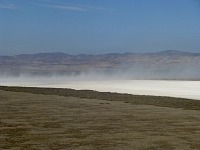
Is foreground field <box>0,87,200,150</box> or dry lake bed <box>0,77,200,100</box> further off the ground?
dry lake bed <box>0,77,200,100</box>

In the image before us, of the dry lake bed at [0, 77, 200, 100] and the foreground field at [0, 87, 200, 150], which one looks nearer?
the foreground field at [0, 87, 200, 150]

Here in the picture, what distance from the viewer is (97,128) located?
15062mm

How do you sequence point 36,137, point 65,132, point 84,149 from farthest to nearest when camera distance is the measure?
1. point 65,132
2. point 36,137
3. point 84,149

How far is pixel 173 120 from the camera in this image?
17500mm

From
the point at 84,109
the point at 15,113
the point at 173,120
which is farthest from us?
the point at 84,109

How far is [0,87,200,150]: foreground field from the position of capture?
12.3 m

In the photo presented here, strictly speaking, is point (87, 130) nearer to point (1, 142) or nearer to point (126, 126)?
point (126, 126)

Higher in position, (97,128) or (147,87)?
(147,87)

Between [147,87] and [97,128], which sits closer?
[97,128]

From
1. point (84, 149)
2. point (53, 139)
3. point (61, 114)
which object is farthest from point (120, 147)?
point (61, 114)

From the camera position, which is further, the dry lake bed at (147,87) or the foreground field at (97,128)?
the dry lake bed at (147,87)

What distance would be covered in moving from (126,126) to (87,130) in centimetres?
166

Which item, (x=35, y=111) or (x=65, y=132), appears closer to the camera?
(x=65, y=132)

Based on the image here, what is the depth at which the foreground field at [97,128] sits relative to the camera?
40.2 feet
